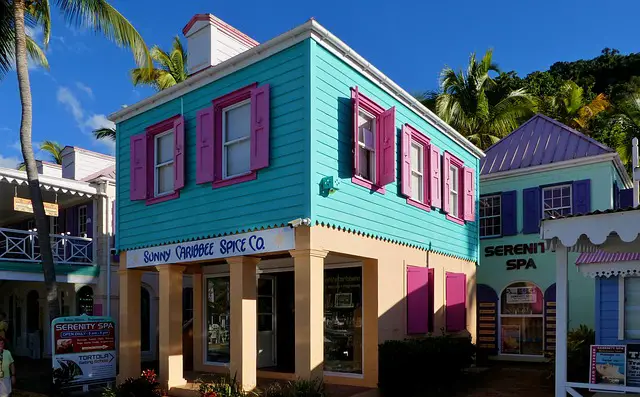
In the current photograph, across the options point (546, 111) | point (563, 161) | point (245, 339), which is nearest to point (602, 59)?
point (546, 111)

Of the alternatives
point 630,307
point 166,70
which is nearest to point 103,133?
point 166,70

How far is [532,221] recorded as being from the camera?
1620 centimetres

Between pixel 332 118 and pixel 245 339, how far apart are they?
4142 millimetres

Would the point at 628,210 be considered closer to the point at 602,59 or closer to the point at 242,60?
the point at 242,60

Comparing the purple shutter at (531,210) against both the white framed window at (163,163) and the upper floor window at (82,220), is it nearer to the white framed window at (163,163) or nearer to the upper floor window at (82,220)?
the white framed window at (163,163)

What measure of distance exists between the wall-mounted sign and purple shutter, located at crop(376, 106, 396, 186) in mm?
7296

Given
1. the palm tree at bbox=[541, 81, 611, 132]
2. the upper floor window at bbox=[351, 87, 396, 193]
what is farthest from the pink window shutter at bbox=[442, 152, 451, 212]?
the palm tree at bbox=[541, 81, 611, 132]

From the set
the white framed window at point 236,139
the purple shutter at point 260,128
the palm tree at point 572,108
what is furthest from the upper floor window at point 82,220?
the palm tree at point 572,108

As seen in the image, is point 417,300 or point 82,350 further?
point 82,350

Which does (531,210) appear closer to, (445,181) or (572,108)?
(445,181)

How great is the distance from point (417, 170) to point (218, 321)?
6.19 metres

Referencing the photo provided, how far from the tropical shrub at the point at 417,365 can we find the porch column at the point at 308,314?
182cm

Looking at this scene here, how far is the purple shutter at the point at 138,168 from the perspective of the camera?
12.6 meters

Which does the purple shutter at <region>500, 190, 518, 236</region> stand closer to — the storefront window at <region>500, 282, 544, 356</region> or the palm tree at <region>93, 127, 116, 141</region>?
the storefront window at <region>500, 282, 544, 356</region>
